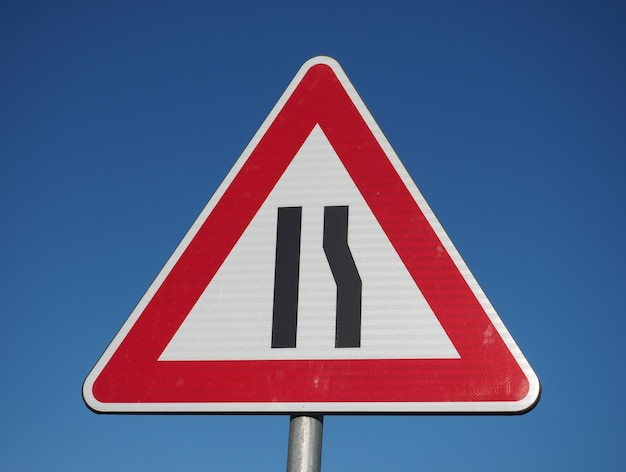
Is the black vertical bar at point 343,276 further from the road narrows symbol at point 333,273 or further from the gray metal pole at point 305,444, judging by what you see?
the gray metal pole at point 305,444

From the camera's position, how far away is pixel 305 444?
1.16 meters

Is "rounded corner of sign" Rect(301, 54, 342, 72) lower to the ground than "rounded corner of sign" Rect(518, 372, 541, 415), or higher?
higher

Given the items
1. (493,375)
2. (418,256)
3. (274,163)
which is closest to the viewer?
(493,375)

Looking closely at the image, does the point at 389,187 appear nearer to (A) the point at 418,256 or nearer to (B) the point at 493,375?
(A) the point at 418,256

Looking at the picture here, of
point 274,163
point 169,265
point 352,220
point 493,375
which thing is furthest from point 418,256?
point 169,265

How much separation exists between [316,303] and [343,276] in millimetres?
69

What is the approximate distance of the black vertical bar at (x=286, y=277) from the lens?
1.25m

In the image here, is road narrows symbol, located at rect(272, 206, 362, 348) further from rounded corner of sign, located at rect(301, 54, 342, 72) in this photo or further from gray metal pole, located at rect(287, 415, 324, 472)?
rounded corner of sign, located at rect(301, 54, 342, 72)

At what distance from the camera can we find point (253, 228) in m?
1.38

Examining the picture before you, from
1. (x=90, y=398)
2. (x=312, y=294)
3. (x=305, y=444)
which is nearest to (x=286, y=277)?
(x=312, y=294)

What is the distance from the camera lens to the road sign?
46.9 inches

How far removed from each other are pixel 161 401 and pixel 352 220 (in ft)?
1.55

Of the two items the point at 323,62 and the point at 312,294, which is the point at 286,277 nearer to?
the point at 312,294

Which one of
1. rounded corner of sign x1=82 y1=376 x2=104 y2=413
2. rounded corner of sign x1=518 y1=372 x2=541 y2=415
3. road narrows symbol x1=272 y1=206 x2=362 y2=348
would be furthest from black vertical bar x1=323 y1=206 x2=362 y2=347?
rounded corner of sign x1=82 y1=376 x2=104 y2=413
